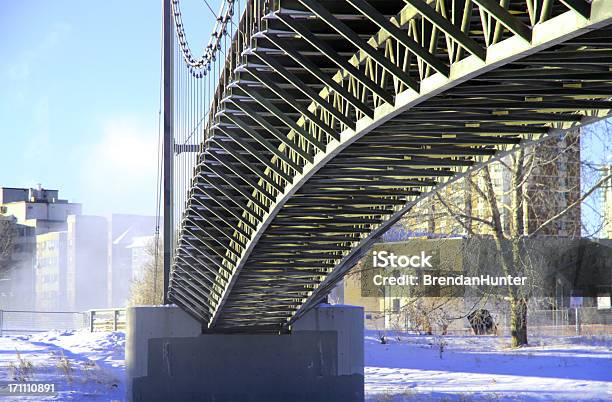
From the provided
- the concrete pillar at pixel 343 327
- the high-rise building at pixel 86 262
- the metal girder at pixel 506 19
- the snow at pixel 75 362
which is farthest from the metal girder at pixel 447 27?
the high-rise building at pixel 86 262

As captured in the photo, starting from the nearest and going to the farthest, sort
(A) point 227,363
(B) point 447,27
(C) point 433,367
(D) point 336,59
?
(B) point 447,27 → (D) point 336,59 → (A) point 227,363 → (C) point 433,367

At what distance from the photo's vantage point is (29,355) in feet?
103

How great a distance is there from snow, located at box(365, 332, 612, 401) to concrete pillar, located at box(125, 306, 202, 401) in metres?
4.66

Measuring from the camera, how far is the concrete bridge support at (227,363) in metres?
24.6

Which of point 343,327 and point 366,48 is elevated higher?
point 366,48

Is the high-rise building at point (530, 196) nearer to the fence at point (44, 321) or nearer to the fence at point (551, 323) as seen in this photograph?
the fence at point (551, 323)

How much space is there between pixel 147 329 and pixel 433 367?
31.1 feet

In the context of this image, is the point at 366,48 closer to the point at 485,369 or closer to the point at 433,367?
the point at 485,369

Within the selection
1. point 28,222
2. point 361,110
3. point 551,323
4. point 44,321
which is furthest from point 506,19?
point 28,222

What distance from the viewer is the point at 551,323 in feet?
136

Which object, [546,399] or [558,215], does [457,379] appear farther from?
[558,215]

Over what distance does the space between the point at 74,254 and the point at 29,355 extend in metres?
73.9

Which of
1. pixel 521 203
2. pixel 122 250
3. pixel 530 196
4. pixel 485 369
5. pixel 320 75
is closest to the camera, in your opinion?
pixel 320 75

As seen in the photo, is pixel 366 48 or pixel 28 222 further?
pixel 28 222
